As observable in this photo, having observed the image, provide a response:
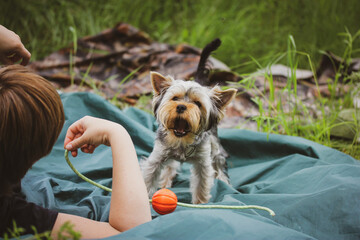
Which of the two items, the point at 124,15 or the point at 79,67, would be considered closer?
the point at 79,67

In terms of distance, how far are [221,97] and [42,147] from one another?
1.58 m

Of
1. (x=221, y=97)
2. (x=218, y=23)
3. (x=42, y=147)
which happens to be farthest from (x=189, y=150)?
(x=218, y=23)

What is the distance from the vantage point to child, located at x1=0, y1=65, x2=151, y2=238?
125 cm

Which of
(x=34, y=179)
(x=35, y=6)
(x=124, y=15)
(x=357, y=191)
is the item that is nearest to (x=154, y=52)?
(x=124, y=15)

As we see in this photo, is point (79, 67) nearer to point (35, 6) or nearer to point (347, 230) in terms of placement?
point (35, 6)

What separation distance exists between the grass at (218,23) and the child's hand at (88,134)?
11.7 feet

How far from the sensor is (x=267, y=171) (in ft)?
9.46

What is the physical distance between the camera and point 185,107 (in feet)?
7.72

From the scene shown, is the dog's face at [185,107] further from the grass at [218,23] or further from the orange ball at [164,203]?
the grass at [218,23]

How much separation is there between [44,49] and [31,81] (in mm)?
5353

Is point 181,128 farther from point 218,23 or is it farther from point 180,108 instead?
point 218,23

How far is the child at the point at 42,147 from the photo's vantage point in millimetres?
1247

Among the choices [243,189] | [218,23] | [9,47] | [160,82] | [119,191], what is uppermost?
[218,23]

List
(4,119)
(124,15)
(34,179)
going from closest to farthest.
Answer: (4,119) → (34,179) → (124,15)
